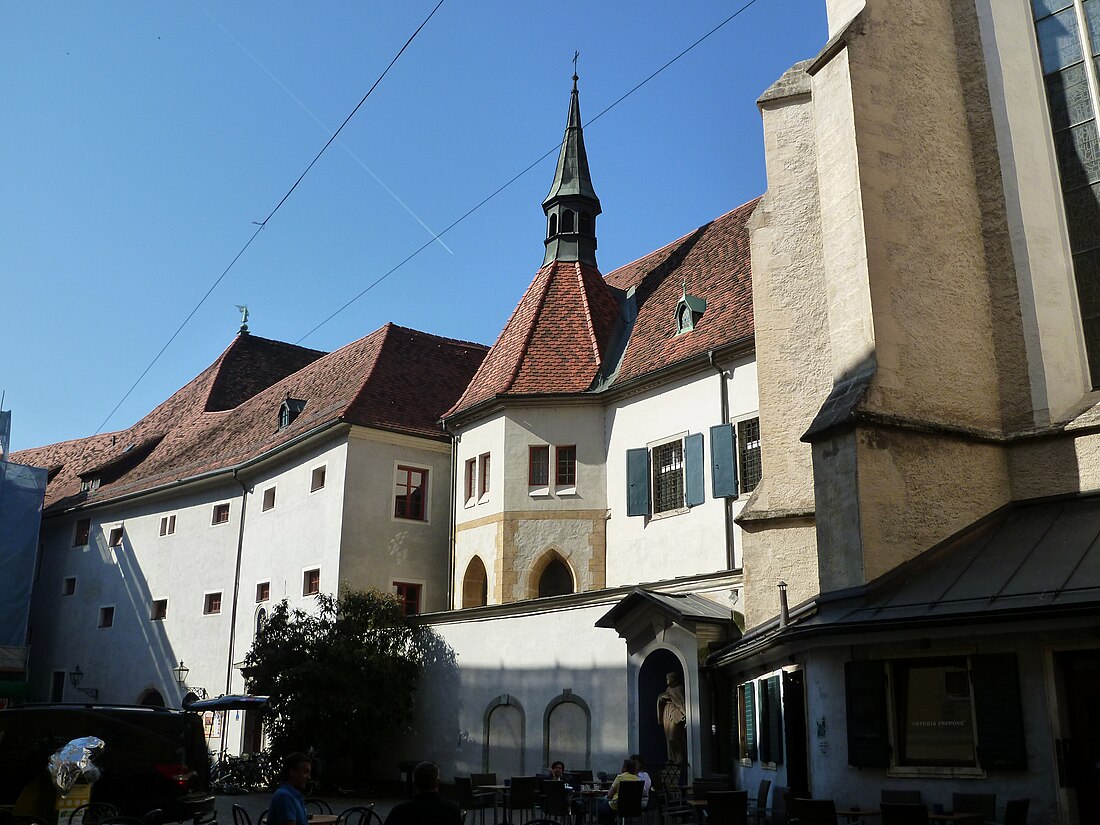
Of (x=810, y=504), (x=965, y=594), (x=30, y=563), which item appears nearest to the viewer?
(x=965, y=594)

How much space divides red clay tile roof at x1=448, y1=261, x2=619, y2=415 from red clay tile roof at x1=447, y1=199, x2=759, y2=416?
25 mm

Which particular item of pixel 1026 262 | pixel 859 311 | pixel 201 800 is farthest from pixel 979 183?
pixel 201 800

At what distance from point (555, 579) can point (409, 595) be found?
16.7 ft

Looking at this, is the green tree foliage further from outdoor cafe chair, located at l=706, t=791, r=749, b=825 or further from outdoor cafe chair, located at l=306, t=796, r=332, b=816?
outdoor cafe chair, located at l=706, t=791, r=749, b=825

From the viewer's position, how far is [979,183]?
15078 mm

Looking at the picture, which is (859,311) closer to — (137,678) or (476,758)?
(476,758)

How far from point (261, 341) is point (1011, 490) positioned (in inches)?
1471

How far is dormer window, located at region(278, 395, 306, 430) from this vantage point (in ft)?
111

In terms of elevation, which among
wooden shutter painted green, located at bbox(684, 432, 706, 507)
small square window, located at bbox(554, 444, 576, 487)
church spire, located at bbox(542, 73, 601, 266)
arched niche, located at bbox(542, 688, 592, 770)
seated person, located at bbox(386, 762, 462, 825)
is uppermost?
church spire, located at bbox(542, 73, 601, 266)

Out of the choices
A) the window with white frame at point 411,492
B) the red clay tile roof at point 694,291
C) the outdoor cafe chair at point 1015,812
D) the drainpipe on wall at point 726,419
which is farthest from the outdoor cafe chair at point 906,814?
the window with white frame at point 411,492

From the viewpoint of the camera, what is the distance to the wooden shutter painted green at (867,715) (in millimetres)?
11523

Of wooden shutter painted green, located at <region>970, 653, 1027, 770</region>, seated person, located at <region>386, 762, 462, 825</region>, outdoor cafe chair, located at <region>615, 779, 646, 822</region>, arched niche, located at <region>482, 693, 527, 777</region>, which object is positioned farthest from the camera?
arched niche, located at <region>482, 693, 527, 777</region>

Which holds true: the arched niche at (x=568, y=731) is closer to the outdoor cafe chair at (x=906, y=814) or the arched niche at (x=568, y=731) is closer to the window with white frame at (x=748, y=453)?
the window with white frame at (x=748, y=453)

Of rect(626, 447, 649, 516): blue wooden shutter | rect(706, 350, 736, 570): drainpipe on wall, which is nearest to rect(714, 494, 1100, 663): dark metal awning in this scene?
rect(706, 350, 736, 570): drainpipe on wall
